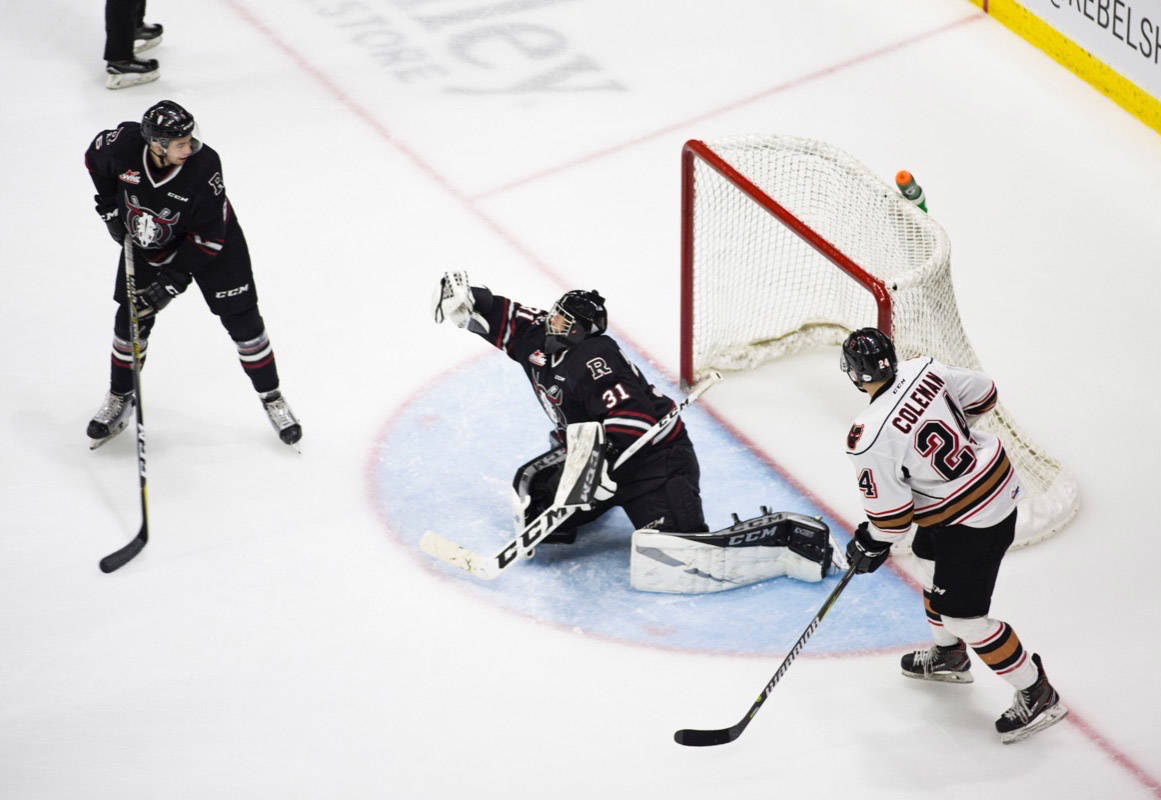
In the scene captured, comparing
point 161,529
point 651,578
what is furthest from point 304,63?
point 651,578

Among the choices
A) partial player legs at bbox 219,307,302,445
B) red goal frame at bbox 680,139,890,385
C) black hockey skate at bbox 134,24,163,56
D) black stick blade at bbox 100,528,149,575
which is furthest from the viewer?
black hockey skate at bbox 134,24,163,56

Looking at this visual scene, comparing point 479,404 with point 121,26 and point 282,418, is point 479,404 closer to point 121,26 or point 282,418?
point 282,418

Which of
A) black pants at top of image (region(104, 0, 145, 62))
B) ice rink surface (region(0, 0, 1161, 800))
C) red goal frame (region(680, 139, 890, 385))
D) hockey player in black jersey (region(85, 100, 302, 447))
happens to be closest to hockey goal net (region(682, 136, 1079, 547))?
red goal frame (region(680, 139, 890, 385))

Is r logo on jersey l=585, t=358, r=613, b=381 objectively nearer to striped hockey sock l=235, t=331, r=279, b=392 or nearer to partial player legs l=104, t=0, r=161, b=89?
striped hockey sock l=235, t=331, r=279, b=392

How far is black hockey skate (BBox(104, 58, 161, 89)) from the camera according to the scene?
674 centimetres

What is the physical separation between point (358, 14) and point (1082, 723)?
470cm

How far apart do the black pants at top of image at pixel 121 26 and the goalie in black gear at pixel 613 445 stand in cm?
277

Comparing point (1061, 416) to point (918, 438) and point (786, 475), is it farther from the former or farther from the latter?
point (918, 438)

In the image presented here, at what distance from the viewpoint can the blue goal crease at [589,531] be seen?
4.27 metres

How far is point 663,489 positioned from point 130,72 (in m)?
3.50

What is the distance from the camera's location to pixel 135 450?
4.96 meters

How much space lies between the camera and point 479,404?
5125 mm

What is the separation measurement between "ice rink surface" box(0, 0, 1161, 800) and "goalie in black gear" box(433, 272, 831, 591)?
0.60 feet

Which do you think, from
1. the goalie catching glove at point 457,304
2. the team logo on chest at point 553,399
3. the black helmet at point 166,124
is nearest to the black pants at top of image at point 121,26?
the black helmet at point 166,124
